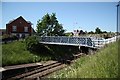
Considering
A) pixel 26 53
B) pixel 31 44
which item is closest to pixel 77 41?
pixel 26 53

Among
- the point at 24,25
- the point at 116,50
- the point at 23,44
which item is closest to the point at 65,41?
the point at 23,44

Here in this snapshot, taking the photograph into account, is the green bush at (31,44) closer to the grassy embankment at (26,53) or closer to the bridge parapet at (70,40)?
the grassy embankment at (26,53)

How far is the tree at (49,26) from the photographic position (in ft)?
192

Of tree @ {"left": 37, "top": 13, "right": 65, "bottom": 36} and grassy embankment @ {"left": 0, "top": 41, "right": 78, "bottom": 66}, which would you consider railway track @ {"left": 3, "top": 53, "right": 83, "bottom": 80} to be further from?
tree @ {"left": 37, "top": 13, "right": 65, "bottom": 36}

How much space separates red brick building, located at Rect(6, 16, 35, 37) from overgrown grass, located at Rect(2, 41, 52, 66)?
21.3 m

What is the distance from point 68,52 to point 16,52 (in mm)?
12215

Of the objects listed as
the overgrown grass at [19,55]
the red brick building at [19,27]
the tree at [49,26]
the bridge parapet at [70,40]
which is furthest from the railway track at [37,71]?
the red brick building at [19,27]

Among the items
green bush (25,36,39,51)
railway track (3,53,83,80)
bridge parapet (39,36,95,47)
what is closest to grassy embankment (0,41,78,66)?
green bush (25,36,39,51)

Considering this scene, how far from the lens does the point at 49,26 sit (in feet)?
194

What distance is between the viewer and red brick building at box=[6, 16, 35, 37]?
207 feet

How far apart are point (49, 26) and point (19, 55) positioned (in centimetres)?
2382

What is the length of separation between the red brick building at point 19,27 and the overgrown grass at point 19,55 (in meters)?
21.3

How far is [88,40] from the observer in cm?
3028

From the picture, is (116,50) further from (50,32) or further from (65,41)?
(50,32)
